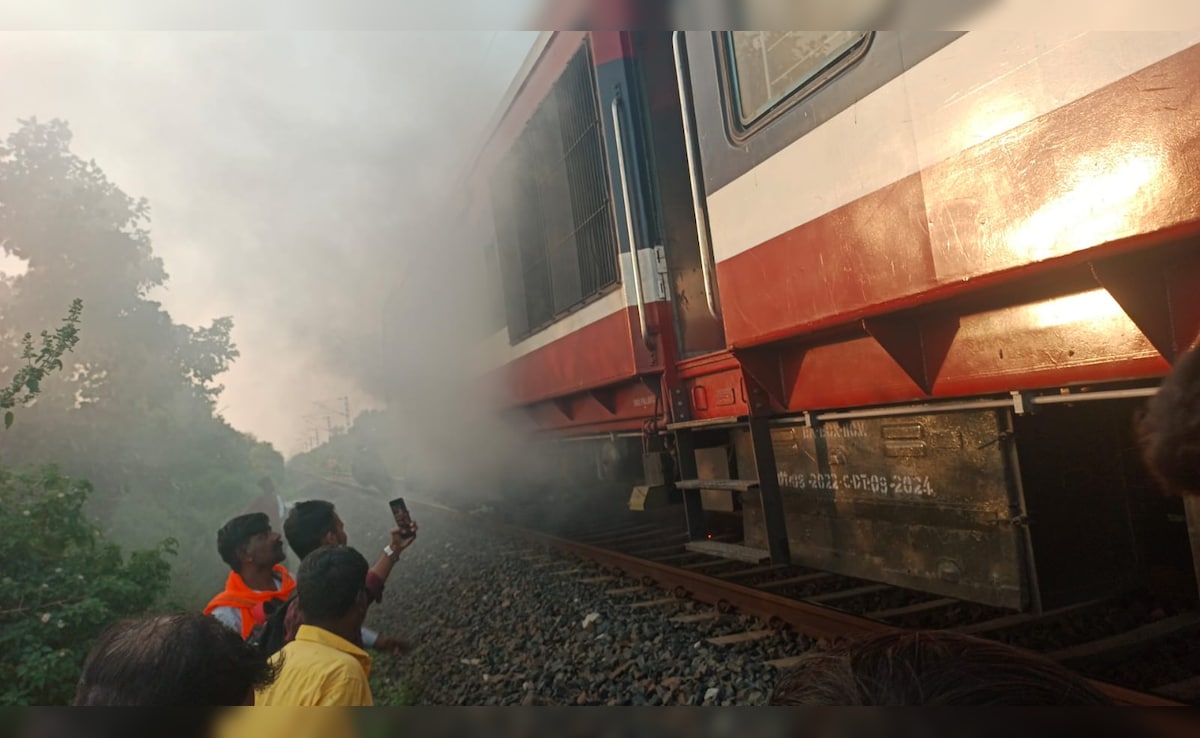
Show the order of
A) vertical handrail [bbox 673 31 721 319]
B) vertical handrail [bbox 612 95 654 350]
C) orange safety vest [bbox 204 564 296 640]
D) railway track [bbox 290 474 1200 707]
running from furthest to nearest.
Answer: vertical handrail [bbox 612 95 654 350] → vertical handrail [bbox 673 31 721 319] → railway track [bbox 290 474 1200 707] → orange safety vest [bbox 204 564 296 640]

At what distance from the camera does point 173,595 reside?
4297mm

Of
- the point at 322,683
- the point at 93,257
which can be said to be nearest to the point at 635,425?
the point at 93,257

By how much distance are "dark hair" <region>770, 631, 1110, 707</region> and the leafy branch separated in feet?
6.97

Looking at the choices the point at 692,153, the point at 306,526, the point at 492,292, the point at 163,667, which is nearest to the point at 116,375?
the point at 306,526

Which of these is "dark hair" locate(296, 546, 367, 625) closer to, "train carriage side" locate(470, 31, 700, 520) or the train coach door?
"train carriage side" locate(470, 31, 700, 520)

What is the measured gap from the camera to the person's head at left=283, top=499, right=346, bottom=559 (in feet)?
9.22

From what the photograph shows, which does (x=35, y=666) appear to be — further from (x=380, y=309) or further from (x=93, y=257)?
(x=380, y=309)

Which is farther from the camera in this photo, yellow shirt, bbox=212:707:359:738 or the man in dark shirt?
the man in dark shirt

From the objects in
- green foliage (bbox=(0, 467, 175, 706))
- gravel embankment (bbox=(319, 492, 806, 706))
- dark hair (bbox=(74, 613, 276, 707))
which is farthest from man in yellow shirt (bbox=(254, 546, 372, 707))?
gravel embankment (bbox=(319, 492, 806, 706))

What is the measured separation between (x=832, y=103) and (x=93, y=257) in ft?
9.62

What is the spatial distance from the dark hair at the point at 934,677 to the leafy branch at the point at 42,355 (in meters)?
2.12

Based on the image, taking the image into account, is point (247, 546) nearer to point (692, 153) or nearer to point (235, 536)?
point (235, 536)

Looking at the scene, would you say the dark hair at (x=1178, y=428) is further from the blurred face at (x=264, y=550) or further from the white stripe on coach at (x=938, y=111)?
the blurred face at (x=264, y=550)

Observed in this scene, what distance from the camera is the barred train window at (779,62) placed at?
325 centimetres
